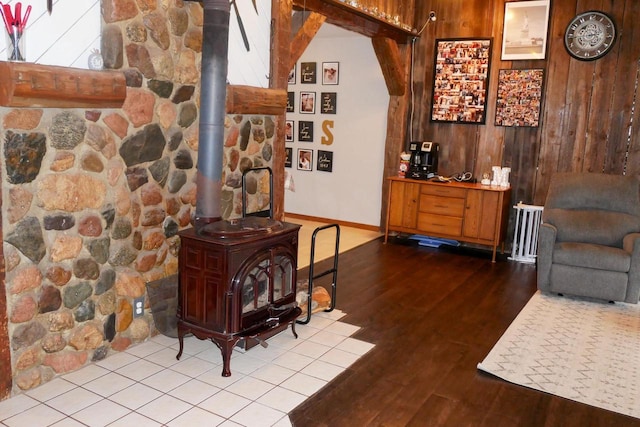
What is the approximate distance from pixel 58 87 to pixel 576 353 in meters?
3.52

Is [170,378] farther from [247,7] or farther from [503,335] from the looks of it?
[247,7]

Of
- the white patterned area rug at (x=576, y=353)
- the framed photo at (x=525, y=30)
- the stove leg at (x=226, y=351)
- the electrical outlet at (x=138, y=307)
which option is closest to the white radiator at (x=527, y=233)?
the white patterned area rug at (x=576, y=353)

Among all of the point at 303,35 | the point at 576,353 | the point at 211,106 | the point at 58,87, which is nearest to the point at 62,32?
the point at 58,87

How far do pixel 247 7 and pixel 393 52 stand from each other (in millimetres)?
2878

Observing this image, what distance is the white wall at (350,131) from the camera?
7.09m

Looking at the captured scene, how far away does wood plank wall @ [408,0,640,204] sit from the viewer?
5.69 meters

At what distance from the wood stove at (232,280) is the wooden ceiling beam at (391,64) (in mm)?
3741

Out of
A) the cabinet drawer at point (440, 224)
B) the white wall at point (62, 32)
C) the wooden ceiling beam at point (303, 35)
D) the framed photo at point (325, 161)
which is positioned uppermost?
the wooden ceiling beam at point (303, 35)

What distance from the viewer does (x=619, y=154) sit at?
→ 228 inches

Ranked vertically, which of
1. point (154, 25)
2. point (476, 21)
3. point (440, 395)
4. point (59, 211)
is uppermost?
point (476, 21)

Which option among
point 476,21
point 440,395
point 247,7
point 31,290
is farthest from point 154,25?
point 476,21

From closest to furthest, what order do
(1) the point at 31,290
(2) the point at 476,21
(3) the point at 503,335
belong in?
(1) the point at 31,290, (3) the point at 503,335, (2) the point at 476,21

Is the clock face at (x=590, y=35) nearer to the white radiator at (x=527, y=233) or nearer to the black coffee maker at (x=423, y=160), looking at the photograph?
the white radiator at (x=527, y=233)

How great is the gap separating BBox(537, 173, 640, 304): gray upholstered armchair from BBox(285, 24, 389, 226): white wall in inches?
98.9
